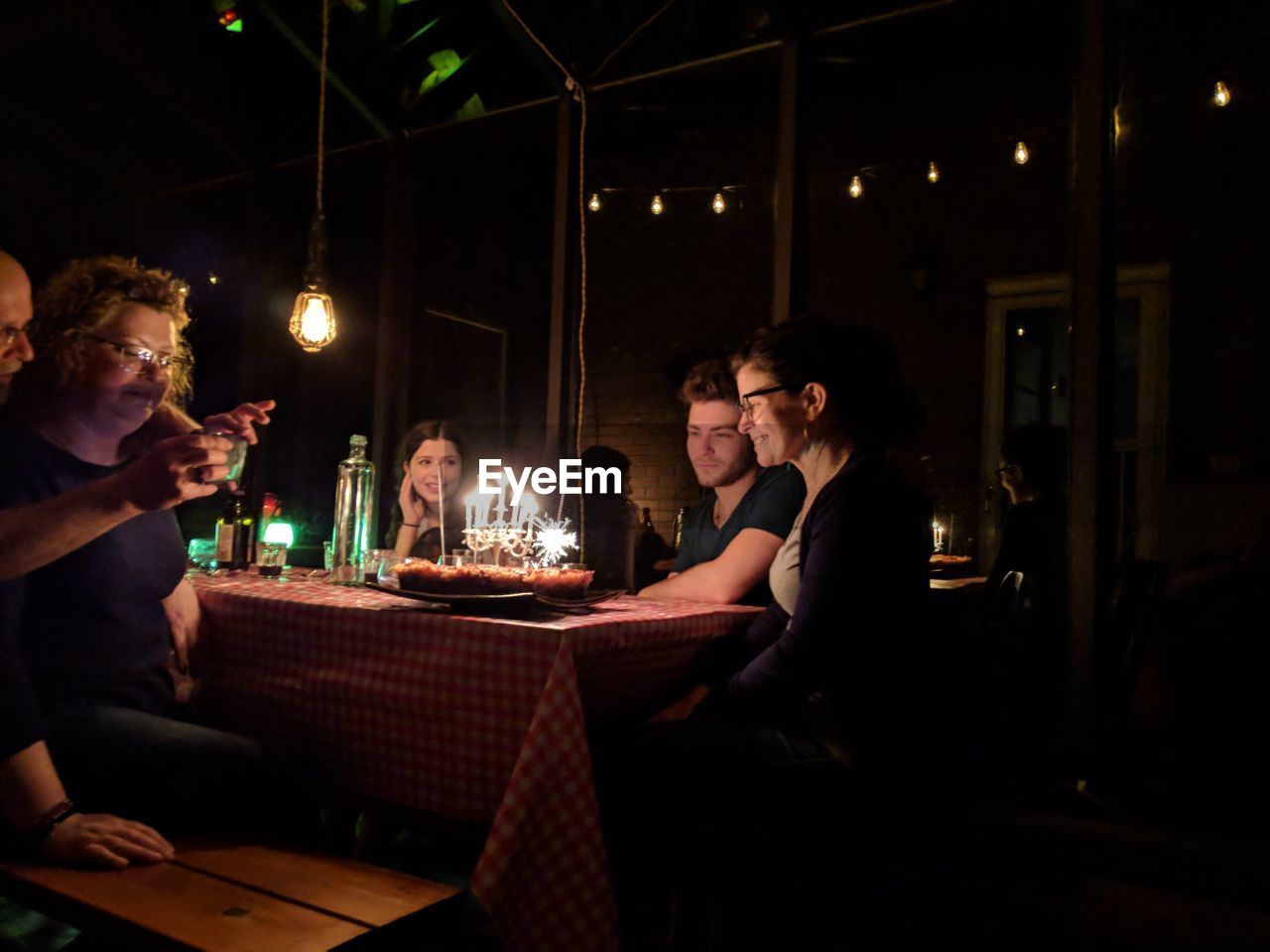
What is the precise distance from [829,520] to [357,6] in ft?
14.1

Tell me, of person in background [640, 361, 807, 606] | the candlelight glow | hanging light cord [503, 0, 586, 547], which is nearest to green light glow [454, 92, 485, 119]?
hanging light cord [503, 0, 586, 547]

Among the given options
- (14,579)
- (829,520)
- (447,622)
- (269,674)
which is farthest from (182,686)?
(829,520)

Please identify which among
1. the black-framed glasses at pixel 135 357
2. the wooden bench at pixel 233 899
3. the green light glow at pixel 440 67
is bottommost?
the wooden bench at pixel 233 899

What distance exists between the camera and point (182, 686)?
87.0 inches

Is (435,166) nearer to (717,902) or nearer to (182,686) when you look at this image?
(182,686)

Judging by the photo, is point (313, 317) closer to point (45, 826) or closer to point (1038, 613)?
point (45, 826)

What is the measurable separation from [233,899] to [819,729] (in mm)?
1094

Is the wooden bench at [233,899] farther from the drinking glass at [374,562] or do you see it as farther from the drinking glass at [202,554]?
the drinking glass at [202,554]

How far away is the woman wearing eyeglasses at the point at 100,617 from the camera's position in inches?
60.6

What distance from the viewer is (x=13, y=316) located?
1789 millimetres

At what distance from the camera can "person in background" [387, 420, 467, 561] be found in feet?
13.3

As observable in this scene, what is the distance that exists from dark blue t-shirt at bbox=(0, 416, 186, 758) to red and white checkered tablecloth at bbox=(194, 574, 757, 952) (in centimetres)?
25

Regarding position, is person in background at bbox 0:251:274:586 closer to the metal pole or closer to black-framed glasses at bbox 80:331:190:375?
black-framed glasses at bbox 80:331:190:375

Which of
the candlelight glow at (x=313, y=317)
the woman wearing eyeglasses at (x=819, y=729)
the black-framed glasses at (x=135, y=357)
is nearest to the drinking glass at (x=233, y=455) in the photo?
the black-framed glasses at (x=135, y=357)
